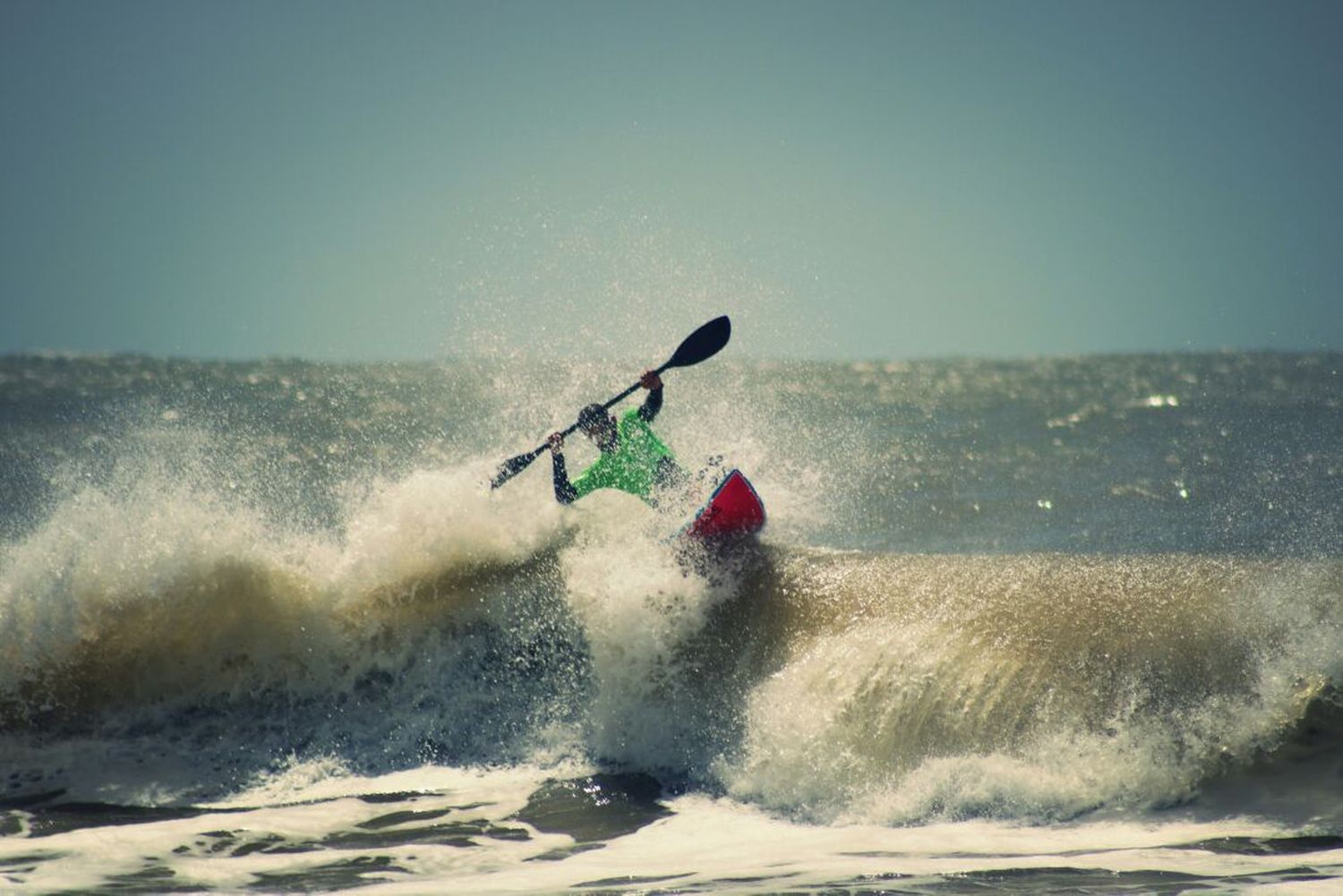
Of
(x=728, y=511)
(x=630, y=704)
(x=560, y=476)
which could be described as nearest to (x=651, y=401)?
(x=560, y=476)

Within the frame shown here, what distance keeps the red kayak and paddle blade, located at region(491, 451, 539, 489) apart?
130cm

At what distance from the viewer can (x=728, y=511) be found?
26.8 ft

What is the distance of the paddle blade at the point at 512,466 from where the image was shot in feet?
28.3

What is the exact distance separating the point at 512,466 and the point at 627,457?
2.69 feet

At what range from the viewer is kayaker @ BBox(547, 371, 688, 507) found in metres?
8.57

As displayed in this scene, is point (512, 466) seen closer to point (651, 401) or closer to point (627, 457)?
point (627, 457)

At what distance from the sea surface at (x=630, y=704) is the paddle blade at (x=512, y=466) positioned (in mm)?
263

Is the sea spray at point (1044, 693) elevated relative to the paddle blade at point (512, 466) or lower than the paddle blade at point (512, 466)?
lower

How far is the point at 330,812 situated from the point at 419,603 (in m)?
2.14

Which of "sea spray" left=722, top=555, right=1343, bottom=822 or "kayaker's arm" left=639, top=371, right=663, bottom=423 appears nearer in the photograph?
"sea spray" left=722, top=555, right=1343, bottom=822

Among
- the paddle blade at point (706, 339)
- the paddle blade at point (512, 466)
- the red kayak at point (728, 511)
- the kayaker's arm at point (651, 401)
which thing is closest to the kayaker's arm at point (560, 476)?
the paddle blade at point (512, 466)

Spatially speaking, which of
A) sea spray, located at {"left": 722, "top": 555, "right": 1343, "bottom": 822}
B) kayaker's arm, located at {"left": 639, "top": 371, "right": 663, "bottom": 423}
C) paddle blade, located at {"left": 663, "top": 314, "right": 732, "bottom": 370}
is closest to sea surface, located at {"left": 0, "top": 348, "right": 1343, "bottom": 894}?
sea spray, located at {"left": 722, "top": 555, "right": 1343, "bottom": 822}

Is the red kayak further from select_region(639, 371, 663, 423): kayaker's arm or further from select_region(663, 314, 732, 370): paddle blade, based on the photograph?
select_region(663, 314, 732, 370): paddle blade

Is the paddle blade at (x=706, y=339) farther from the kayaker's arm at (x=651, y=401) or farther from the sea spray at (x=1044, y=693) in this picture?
the sea spray at (x=1044, y=693)
